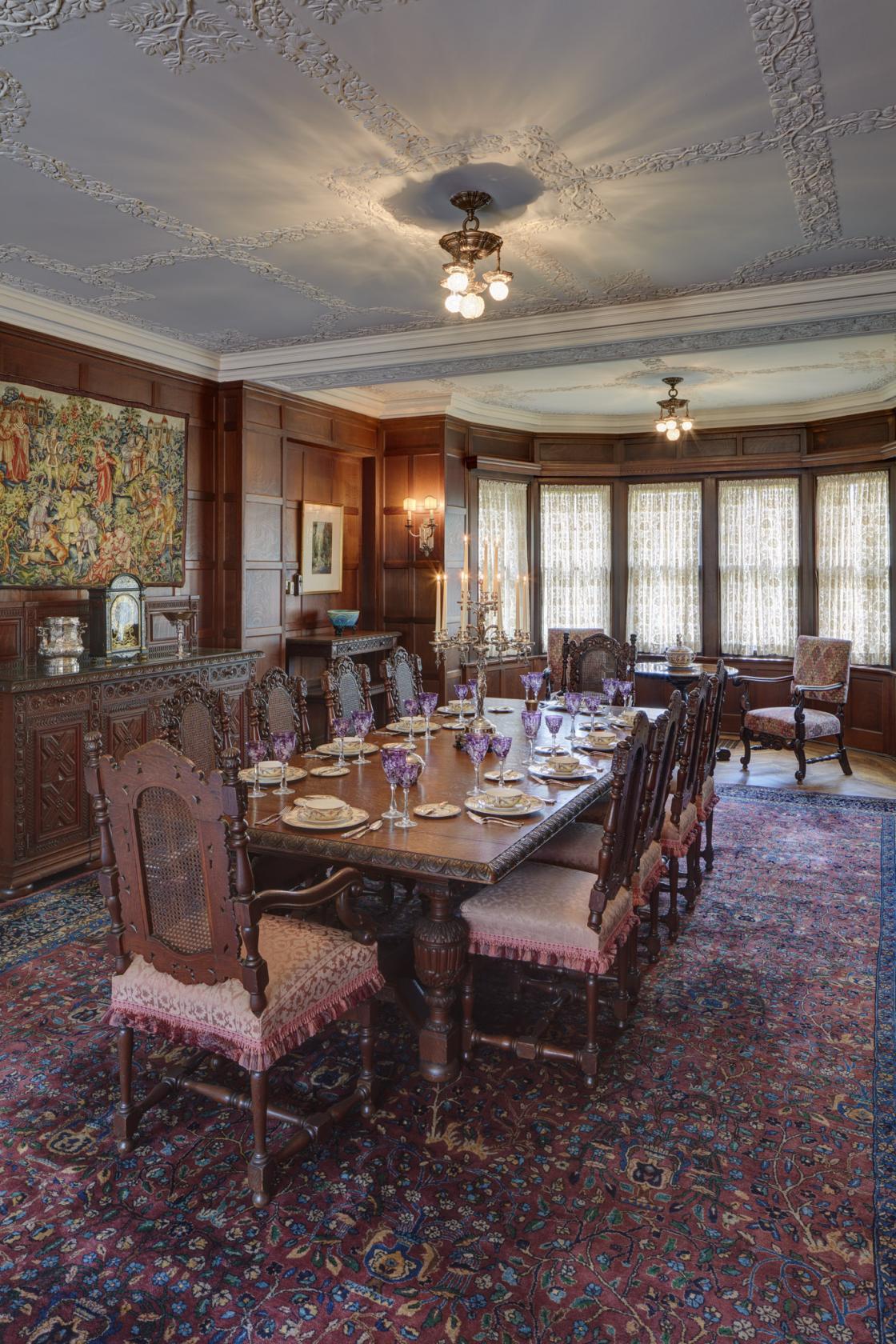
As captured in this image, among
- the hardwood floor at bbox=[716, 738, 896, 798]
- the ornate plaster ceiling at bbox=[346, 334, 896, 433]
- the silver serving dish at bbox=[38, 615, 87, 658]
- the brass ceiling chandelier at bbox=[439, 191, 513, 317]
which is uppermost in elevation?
the ornate plaster ceiling at bbox=[346, 334, 896, 433]

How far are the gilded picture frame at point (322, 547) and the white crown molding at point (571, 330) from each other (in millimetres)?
1218

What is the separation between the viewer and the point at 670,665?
24.6 feet

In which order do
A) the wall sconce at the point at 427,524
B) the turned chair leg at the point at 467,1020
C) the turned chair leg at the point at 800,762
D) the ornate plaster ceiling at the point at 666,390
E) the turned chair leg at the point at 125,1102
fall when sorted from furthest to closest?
the wall sconce at the point at 427,524 < the turned chair leg at the point at 800,762 < the ornate plaster ceiling at the point at 666,390 < the turned chair leg at the point at 467,1020 < the turned chair leg at the point at 125,1102

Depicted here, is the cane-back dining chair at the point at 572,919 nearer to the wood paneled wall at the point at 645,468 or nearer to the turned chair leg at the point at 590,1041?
the turned chair leg at the point at 590,1041

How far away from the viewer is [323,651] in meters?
6.93

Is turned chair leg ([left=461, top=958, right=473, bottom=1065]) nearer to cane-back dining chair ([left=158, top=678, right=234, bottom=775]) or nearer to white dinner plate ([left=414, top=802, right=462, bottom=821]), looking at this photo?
white dinner plate ([left=414, top=802, right=462, bottom=821])

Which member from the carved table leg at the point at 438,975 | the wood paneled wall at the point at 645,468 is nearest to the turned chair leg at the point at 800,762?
the wood paneled wall at the point at 645,468

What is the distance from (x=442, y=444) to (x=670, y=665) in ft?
9.15

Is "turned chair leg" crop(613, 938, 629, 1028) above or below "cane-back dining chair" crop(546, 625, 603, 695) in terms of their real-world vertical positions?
below

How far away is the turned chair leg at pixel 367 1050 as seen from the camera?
8.29 ft

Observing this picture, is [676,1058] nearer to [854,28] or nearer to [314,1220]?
[314,1220]

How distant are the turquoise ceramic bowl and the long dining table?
4.12m

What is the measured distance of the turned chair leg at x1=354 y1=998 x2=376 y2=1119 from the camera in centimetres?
253

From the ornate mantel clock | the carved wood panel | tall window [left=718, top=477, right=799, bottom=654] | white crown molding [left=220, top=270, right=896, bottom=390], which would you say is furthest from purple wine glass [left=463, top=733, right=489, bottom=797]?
tall window [left=718, top=477, right=799, bottom=654]
